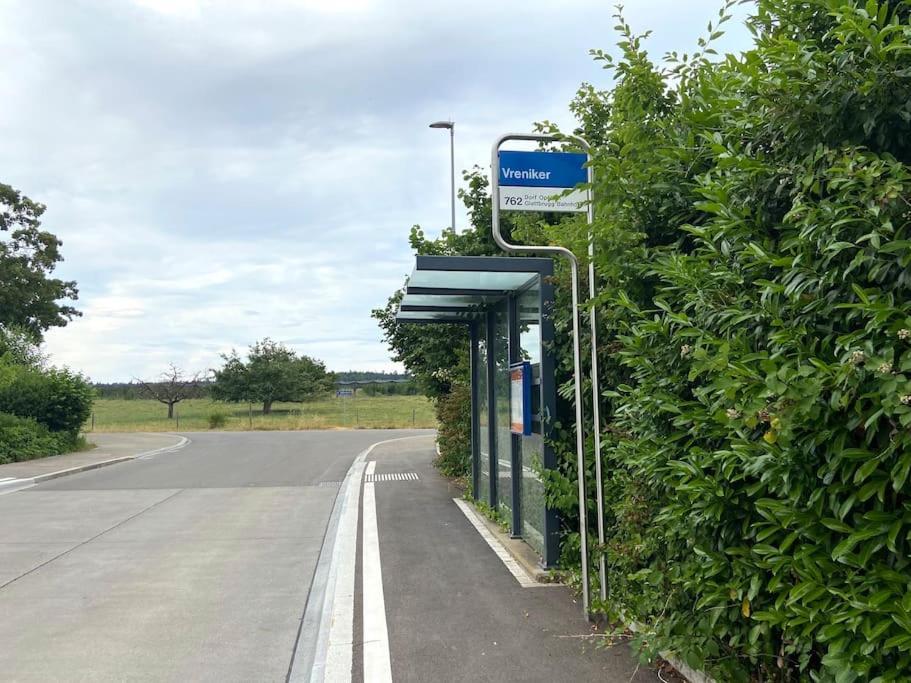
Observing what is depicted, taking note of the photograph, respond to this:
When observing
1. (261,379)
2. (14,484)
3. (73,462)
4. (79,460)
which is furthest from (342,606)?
(261,379)

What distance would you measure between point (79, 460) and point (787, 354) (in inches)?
908

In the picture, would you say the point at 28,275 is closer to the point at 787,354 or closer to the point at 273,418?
the point at 273,418

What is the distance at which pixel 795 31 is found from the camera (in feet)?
9.66

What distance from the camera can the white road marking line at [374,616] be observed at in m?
4.62

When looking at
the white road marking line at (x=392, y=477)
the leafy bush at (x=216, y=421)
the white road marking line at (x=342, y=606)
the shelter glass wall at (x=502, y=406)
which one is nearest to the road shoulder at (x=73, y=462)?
the white road marking line at (x=392, y=477)

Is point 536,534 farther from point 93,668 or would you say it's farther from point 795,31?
point 795,31

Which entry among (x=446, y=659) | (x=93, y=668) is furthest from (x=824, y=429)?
(x=93, y=668)

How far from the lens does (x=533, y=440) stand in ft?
23.3

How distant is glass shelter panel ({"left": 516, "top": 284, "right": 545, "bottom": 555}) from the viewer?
686 cm

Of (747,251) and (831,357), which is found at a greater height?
(747,251)

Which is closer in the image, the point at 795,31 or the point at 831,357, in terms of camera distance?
the point at 831,357

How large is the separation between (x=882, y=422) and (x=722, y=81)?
1.94 m

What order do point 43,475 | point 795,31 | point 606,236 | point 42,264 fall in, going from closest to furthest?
point 795,31, point 606,236, point 43,475, point 42,264

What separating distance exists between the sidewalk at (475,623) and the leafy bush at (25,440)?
56.8 ft
